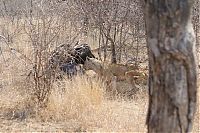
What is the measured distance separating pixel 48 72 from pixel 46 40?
0.47 m

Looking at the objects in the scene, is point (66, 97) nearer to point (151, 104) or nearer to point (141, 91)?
point (141, 91)

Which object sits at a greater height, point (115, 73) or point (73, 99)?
point (115, 73)

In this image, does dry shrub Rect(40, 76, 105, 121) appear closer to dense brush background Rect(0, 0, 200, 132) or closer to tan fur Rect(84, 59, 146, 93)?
dense brush background Rect(0, 0, 200, 132)

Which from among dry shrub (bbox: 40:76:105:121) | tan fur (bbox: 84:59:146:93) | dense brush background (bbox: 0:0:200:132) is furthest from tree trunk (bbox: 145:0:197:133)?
tan fur (bbox: 84:59:146:93)

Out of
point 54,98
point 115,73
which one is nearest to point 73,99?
point 54,98

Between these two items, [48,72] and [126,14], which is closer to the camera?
[48,72]

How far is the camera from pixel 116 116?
6.55 meters

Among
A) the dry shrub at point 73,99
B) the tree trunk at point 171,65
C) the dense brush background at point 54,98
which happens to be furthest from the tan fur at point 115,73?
the tree trunk at point 171,65

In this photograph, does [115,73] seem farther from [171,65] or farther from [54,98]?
[171,65]

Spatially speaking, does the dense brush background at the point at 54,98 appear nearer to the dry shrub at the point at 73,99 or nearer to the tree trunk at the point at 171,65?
the dry shrub at the point at 73,99

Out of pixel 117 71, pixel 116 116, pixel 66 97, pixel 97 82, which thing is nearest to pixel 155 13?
pixel 116 116

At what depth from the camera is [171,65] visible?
11.3 feet

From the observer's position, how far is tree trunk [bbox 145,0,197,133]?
337cm

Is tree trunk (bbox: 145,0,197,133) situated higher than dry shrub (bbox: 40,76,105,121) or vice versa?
Answer: tree trunk (bbox: 145,0,197,133)
